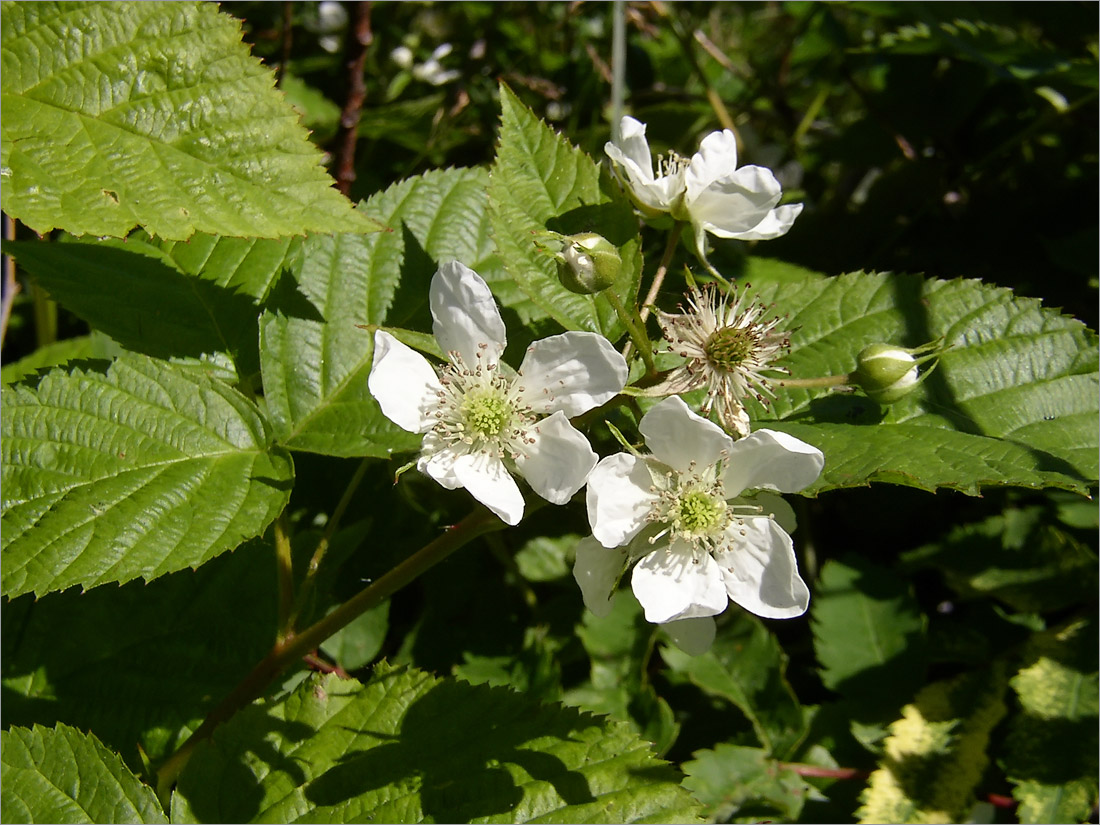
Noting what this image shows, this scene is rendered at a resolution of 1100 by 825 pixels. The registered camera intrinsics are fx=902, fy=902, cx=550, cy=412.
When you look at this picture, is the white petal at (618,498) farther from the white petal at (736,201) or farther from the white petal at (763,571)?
the white petal at (736,201)

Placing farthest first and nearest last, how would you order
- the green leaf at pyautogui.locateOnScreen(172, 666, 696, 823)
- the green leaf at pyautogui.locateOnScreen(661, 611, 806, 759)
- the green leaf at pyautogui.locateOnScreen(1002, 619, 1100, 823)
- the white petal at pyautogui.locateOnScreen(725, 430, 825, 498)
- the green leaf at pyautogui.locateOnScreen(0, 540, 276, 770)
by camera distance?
the green leaf at pyautogui.locateOnScreen(661, 611, 806, 759) → the green leaf at pyautogui.locateOnScreen(1002, 619, 1100, 823) → the green leaf at pyautogui.locateOnScreen(0, 540, 276, 770) → the green leaf at pyautogui.locateOnScreen(172, 666, 696, 823) → the white petal at pyautogui.locateOnScreen(725, 430, 825, 498)

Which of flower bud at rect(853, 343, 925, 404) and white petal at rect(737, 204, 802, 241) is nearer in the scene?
flower bud at rect(853, 343, 925, 404)

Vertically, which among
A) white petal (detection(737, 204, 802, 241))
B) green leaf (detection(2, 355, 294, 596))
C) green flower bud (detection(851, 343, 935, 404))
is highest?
white petal (detection(737, 204, 802, 241))

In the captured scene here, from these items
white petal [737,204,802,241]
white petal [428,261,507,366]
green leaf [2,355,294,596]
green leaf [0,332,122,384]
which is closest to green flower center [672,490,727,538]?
white petal [428,261,507,366]

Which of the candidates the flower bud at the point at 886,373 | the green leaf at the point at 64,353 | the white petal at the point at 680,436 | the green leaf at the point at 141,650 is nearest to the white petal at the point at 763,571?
the white petal at the point at 680,436

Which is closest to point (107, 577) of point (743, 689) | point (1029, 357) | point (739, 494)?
point (739, 494)

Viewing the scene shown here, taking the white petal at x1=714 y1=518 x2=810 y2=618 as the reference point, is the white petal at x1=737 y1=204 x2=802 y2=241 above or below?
above

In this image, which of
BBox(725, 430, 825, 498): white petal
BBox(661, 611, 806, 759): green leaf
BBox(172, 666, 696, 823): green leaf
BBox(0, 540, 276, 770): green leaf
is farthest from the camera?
BBox(661, 611, 806, 759): green leaf

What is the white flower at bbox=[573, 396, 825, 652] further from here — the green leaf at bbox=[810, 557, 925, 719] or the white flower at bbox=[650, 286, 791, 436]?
the green leaf at bbox=[810, 557, 925, 719]
